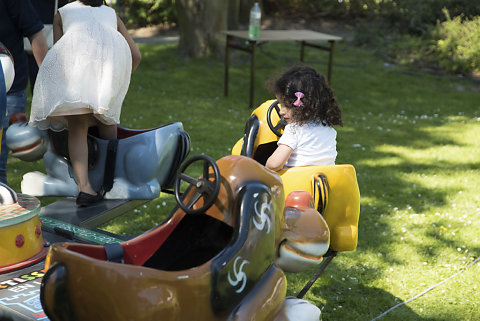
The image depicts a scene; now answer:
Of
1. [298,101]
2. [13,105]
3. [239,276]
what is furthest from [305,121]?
[13,105]

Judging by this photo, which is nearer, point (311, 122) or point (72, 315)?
point (72, 315)

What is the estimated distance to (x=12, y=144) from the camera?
344 cm

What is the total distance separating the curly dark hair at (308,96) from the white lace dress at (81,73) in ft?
2.95

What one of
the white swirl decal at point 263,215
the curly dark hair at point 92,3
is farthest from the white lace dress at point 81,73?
the white swirl decal at point 263,215

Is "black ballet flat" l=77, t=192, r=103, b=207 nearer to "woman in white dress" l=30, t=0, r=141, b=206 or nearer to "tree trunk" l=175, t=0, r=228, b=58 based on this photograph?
"woman in white dress" l=30, t=0, r=141, b=206

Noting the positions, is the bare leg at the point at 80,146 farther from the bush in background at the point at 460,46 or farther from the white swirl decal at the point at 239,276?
the bush in background at the point at 460,46

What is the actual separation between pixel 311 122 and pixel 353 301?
108 cm

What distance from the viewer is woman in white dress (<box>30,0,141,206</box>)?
3.10m

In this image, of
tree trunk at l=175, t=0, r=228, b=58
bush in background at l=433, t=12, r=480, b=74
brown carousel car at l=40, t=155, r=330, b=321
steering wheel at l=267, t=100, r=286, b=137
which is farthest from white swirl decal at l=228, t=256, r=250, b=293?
bush in background at l=433, t=12, r=480, b=74

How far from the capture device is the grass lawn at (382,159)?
11.1ft

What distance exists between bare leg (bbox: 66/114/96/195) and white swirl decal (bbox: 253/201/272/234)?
5.40 ft

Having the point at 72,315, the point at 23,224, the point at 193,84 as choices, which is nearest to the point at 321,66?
the point at 193,84

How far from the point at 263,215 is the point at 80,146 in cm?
170

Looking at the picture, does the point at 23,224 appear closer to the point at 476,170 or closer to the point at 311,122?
the point at 311,122
